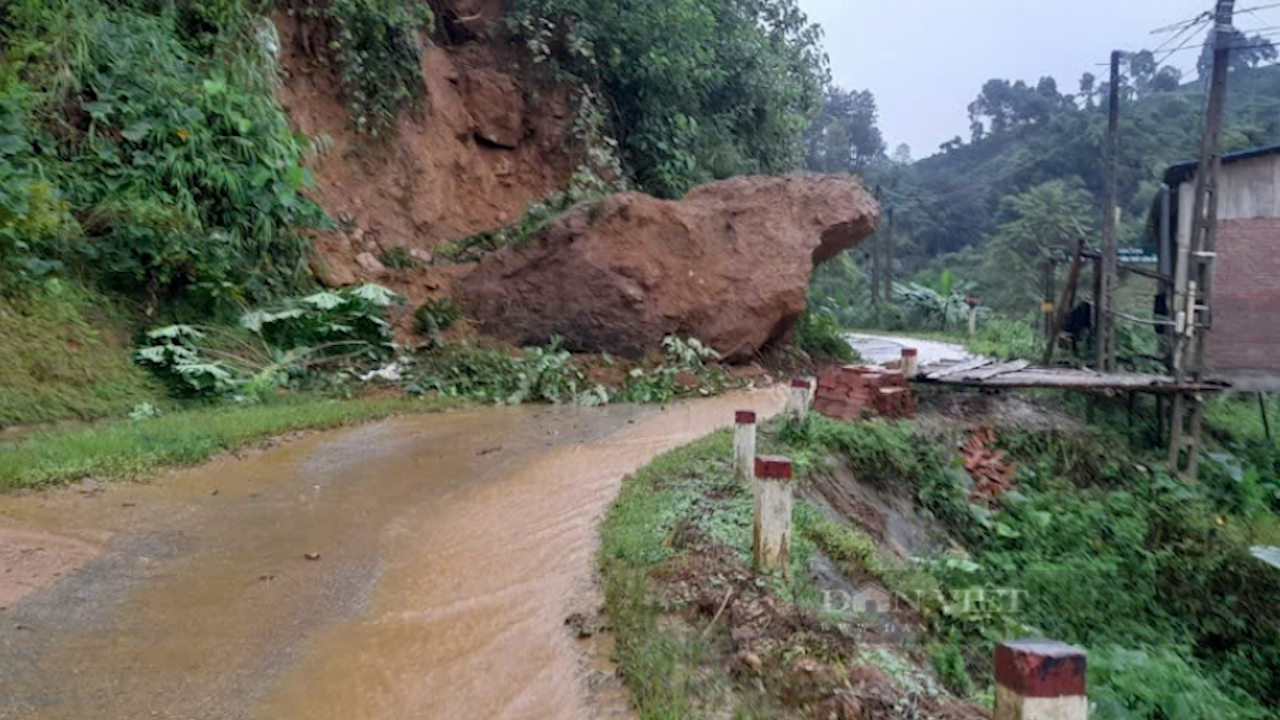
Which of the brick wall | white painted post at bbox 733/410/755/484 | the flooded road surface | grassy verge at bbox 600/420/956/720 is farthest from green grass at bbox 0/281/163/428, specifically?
the brick wall

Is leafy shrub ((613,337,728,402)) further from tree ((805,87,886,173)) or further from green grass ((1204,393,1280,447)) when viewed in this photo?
tree ((805,87,886,173))

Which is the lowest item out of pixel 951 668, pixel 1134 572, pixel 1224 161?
pixel 1134 572

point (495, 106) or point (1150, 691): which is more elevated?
point (495, 106)

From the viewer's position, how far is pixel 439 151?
17.7m

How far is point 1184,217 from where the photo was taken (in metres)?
15.7

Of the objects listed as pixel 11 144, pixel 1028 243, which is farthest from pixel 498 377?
pixel 1028 243

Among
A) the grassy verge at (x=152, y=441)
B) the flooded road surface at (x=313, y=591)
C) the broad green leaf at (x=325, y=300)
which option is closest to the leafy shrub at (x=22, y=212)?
the grassy verge at (x=152, y=441)

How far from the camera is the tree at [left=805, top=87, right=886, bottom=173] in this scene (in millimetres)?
58000

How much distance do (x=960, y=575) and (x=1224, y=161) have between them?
10699 millimetres

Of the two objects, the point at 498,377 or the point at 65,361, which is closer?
the point at 65,361

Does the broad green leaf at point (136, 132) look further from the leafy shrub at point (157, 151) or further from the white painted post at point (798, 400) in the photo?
the white painted post at point (798, 400)

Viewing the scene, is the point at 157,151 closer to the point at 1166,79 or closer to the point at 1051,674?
the point at 1051,674

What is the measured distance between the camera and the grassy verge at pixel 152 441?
272 inches

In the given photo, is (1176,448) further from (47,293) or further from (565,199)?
(47,293)
